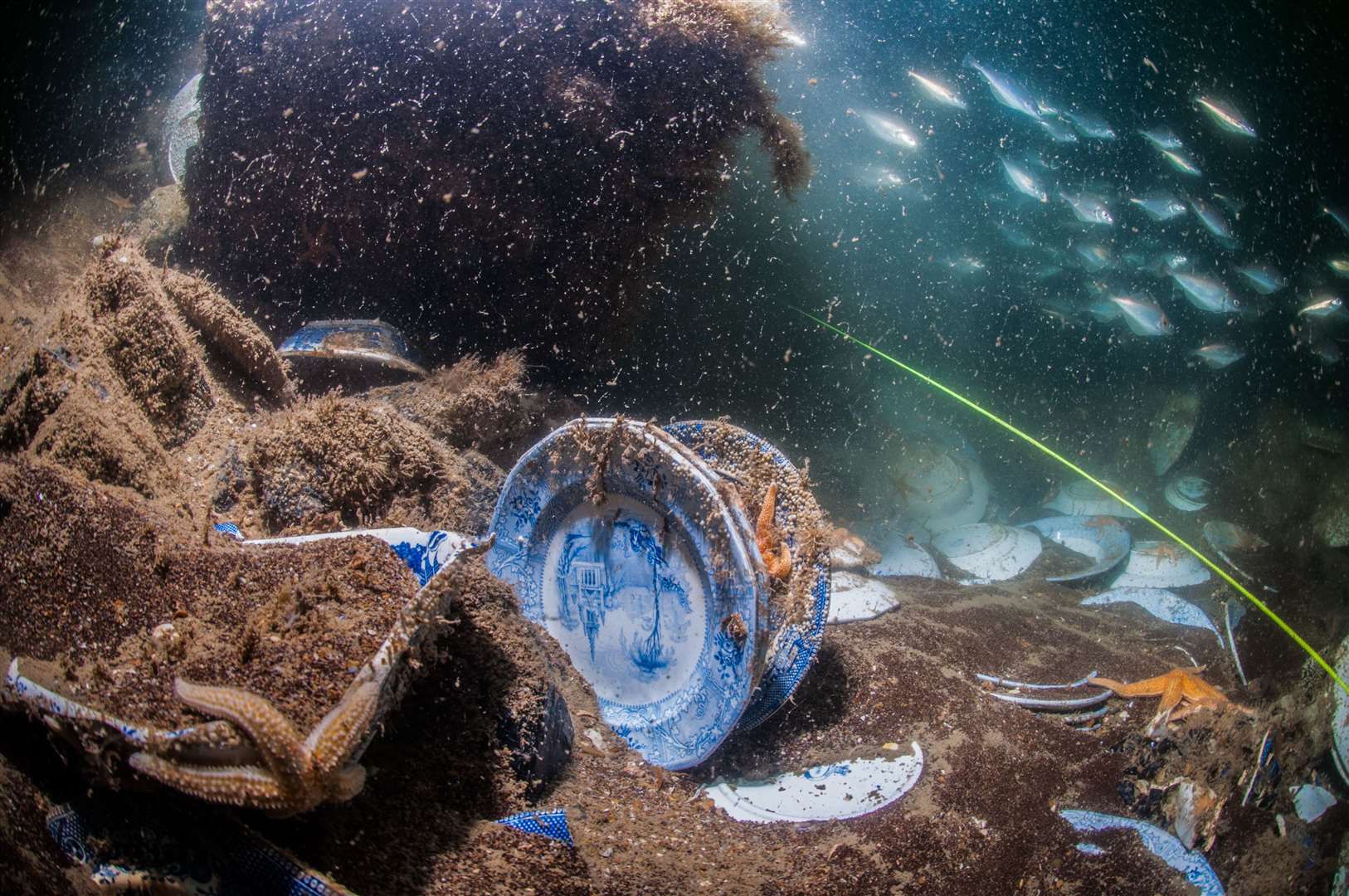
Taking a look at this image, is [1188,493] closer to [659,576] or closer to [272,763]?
[659,576]

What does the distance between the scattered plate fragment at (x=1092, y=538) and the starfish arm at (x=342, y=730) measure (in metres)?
7.46

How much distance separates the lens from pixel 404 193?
4414 mm

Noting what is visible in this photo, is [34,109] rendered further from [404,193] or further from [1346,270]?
[1346,270]

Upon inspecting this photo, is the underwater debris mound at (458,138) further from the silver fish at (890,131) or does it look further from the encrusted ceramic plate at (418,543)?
the silver fish at (890,131)

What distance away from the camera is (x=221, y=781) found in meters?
1.07

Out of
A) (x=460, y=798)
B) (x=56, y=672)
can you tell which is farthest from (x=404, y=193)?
(x=460, y=798)

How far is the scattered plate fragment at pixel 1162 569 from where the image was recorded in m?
7.03

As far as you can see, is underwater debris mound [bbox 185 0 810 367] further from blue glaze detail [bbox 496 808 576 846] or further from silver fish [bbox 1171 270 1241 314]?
silver fish [bbox 1171 270 1241 314]

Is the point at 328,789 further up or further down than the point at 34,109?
further down

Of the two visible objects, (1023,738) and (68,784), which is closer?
(68,784)

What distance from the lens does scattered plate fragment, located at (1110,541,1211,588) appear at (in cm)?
703

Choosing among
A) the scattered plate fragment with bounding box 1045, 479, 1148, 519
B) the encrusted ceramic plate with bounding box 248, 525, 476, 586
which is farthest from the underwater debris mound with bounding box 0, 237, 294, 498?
the scattered plate fragment with bounding box 1045, 479, 1148, 519

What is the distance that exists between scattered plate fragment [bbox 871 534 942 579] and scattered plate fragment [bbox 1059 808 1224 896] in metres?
4.03

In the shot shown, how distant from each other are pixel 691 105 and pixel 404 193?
2429 millimetres
